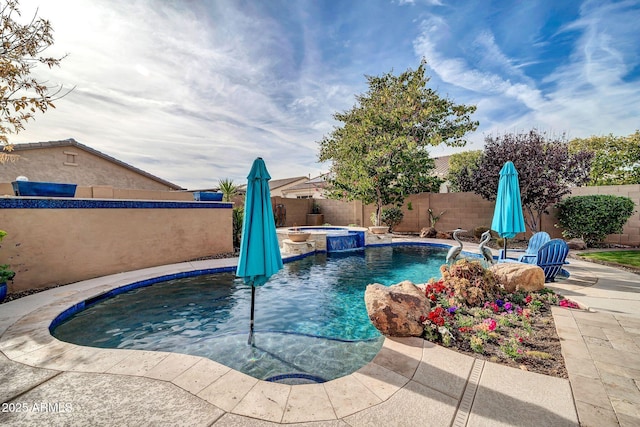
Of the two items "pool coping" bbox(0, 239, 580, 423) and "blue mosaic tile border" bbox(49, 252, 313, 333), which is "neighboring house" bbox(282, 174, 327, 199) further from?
"pool coping" bbox(0, 239, 580, 423)

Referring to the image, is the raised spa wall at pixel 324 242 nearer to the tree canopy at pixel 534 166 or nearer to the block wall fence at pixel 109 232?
the block wall fence at pixel 109 232

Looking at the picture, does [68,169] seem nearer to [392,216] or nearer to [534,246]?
[392,216]

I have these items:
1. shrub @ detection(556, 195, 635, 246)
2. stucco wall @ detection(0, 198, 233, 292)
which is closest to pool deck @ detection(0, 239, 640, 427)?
stucco wall @ detection(0, 198, 233, 292)

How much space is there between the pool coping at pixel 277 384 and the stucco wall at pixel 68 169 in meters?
11.2

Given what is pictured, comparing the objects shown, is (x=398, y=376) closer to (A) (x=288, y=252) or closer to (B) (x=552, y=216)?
(A) (x=288, y=252)

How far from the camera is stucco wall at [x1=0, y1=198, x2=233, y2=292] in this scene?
6.24 m

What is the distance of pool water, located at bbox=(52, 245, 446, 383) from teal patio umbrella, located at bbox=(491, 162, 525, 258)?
2.28 meters

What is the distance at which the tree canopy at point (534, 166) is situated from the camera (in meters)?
11.7

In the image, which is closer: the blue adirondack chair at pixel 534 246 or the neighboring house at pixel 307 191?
the blue adirondack chair at pixel 534 246

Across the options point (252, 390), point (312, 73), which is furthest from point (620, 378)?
point (312, 73)

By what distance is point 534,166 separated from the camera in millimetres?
11773

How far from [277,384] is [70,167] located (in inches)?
645

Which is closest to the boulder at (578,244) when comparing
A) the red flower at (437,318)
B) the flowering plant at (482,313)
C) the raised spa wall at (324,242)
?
the raised spa wall at (324,242)

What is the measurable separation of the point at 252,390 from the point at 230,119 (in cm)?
1174
